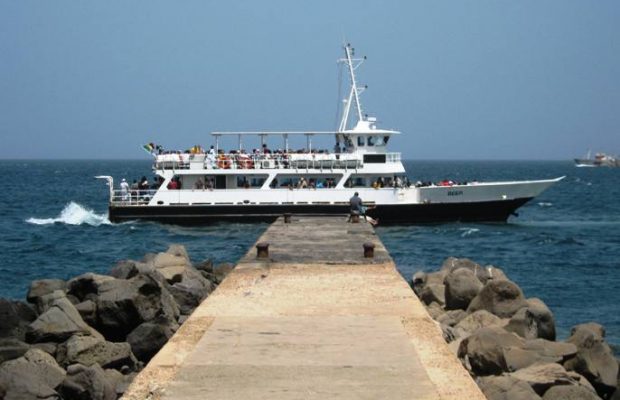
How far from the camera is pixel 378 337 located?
8.88m

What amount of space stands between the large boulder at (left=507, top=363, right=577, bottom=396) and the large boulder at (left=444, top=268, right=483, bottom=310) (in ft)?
16.8

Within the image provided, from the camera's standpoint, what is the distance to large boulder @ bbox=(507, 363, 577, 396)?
9.95 m

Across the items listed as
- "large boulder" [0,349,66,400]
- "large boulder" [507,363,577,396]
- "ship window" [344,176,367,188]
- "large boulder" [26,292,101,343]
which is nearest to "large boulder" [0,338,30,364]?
"large boulder" [26,292,101,343]

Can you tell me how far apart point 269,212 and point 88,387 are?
27308 mm

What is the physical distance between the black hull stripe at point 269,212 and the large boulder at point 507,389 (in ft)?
86.5

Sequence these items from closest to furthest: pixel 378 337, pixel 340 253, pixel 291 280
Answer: pixel 378 337 → pixel 291 280 → pixel 340 253

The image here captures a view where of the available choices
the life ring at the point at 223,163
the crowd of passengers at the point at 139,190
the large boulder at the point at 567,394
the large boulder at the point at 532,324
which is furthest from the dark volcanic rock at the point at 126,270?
the crowd of passengers at the point at 139,190

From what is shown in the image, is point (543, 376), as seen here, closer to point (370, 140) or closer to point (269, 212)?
point (269, 212)

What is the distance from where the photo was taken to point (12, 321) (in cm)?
1286

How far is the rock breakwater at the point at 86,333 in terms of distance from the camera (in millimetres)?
9688

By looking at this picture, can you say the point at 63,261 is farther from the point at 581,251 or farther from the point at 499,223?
the point at 499,223

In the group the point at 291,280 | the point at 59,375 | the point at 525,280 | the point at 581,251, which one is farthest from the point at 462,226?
the point at 59,375

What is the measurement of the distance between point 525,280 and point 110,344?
14.6 metres

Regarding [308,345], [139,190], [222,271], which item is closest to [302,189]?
[139,190]
